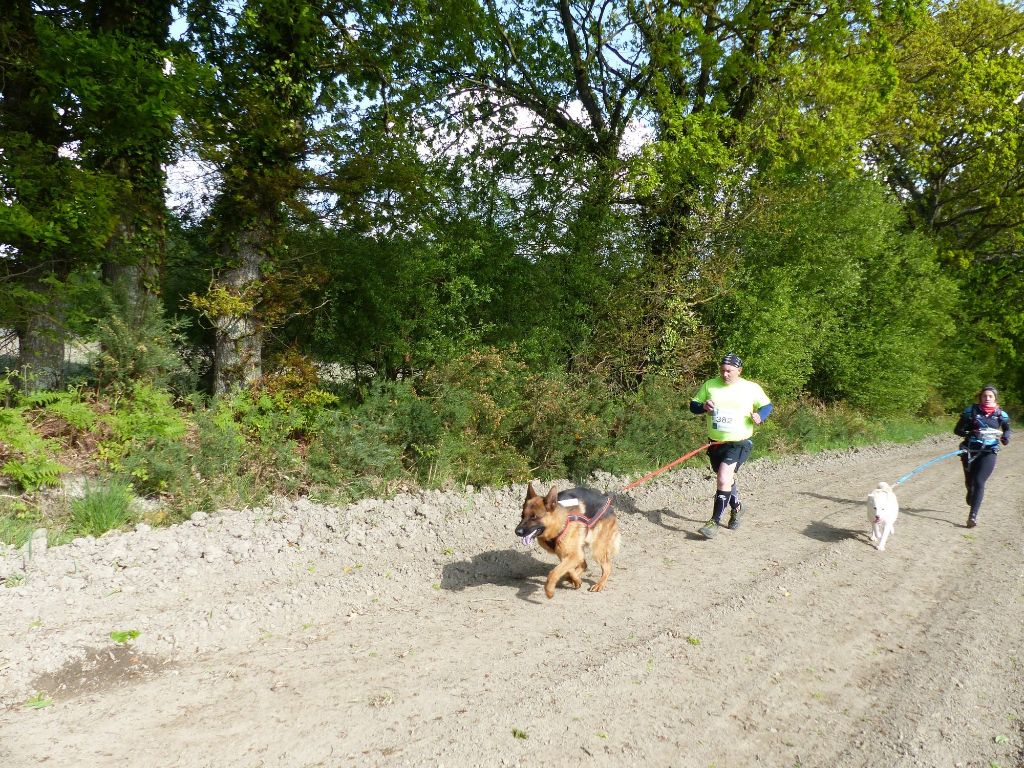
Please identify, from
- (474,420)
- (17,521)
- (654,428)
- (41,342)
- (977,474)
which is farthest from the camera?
(654,428)

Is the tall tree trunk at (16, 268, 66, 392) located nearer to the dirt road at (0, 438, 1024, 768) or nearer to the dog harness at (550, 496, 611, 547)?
the dirt road at (0, 438, 1024, 768)

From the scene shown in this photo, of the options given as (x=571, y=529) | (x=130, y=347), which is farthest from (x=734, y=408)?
(x=130, y=347)

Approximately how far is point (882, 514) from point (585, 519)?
13.6 ft

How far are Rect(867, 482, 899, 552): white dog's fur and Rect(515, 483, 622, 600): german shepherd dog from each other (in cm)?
361

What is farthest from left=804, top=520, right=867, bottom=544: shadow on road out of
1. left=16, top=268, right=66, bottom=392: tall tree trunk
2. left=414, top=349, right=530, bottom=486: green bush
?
left=16, top=268, right=66, bottom=392: tall tree trunk

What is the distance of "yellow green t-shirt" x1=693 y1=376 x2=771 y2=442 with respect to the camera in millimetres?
8094

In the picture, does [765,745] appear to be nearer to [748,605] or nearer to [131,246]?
[748,605]

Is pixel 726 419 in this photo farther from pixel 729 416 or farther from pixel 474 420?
pixel 474 420

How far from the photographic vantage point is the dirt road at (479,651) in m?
3.51

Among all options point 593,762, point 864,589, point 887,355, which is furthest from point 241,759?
Answer: point 887,355

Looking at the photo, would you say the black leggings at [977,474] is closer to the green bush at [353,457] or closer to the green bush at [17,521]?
the green bush at [353,457]

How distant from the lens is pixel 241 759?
3.27 metres

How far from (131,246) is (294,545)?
5.54m

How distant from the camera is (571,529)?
5758mm
